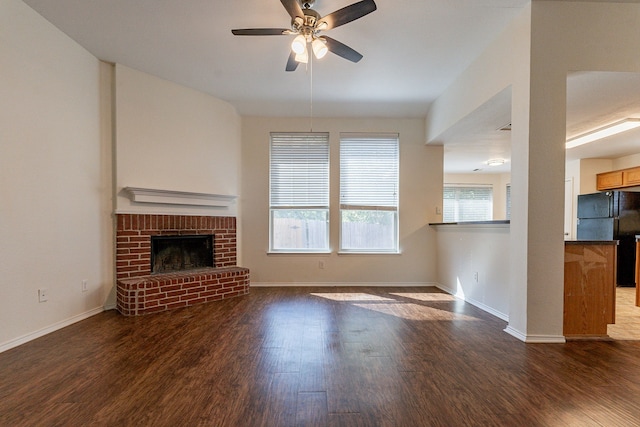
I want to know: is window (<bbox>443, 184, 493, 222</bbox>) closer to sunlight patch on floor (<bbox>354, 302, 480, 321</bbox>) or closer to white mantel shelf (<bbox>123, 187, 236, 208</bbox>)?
sunlight patch on floor (<bbox>354, 302, 480, 321</bbox>)

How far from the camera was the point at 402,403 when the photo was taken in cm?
164

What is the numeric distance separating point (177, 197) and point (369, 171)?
2788mm

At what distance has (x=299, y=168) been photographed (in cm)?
473

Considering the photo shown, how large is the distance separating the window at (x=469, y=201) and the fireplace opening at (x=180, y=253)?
262 inches

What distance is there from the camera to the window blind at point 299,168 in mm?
4719

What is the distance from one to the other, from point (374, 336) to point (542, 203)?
175 cm

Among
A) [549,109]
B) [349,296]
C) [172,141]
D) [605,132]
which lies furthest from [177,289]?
[605,132]

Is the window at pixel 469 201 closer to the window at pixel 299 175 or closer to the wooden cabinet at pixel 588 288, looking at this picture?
the window at pixel 299 175

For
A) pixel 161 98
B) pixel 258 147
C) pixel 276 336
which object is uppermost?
pixel 161 98

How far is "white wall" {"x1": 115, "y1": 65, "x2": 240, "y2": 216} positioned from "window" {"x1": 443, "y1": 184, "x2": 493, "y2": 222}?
245 inches

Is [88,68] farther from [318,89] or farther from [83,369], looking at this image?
[83,369]

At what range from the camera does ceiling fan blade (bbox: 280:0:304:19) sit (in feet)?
6.67

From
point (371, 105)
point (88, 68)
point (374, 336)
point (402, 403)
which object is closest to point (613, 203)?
point (371, 105)

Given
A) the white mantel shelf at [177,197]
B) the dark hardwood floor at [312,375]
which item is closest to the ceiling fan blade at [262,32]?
the white mantel shelf at [177,197]
